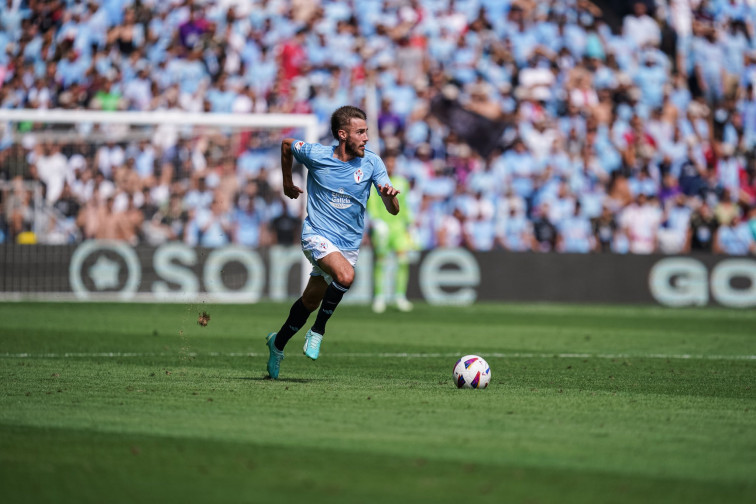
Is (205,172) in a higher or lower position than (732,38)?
lower

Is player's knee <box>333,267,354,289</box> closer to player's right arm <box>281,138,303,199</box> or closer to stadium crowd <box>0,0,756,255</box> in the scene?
player's right arm <box>281,138,303,199</box>

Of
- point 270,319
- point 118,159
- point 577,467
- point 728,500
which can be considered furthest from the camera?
point 118,159

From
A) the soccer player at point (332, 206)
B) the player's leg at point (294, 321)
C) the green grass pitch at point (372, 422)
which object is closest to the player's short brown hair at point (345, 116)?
the soccer player at point (332, 206)

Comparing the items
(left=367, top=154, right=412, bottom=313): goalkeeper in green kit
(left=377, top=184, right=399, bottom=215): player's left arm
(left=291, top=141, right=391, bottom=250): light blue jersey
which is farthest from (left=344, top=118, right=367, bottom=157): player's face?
(left=367, top=154, right=412, bottom=313): goalkeeper in green kit

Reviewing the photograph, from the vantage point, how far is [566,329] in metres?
15.8

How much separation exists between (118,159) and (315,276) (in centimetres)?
1341

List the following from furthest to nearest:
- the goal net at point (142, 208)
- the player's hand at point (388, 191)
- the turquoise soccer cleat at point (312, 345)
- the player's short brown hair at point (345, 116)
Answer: the goal net at point (142, 208) → the player's short brown hair at point (345, 116) → the turquoise soccer cleat at point (312, 345) → the player's hand at point (388, 191)

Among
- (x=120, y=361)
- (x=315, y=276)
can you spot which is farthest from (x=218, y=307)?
(x=315, y=276)

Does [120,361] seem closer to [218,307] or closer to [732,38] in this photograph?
[218,307]

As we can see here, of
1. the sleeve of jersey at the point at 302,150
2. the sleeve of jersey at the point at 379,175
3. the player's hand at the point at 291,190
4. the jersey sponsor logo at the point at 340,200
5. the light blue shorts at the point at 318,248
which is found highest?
the sleeve of jersey at the point at 302,150

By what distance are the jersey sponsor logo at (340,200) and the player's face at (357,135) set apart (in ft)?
1.13

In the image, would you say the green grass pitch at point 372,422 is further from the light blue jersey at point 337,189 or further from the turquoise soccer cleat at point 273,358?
the light blue jersey at point 337,189

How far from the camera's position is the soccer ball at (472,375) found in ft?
27.7

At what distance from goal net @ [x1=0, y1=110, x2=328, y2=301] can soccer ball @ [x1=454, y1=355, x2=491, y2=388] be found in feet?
40.9
